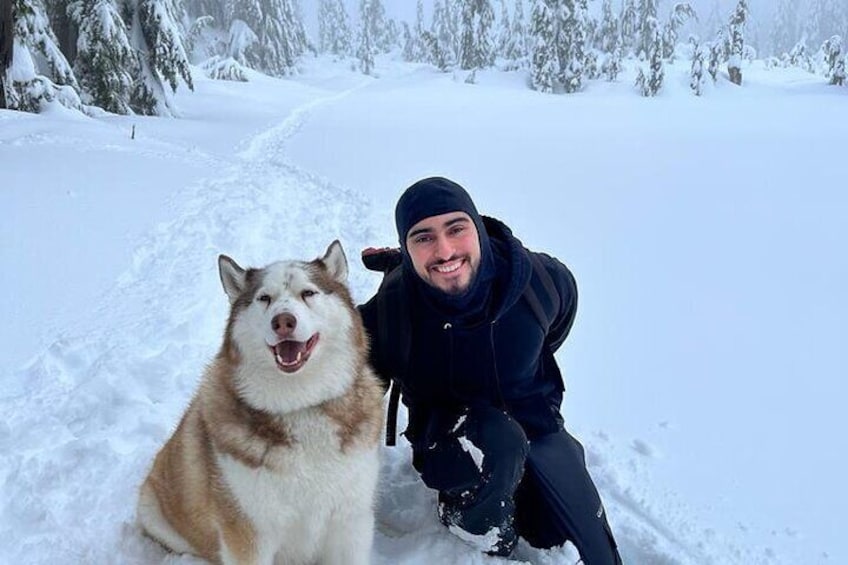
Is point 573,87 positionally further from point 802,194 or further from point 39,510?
point 39,510

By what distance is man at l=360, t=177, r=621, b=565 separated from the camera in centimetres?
282

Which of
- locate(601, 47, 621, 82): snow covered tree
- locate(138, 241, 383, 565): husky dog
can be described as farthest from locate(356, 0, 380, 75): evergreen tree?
locate(138, 241, 383, 565): husky dog

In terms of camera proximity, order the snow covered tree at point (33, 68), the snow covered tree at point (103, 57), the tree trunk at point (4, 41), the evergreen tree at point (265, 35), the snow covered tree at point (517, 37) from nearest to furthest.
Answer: the tree trunk at point (4, 41), the snow covered tree at point (33, 68), the snow covered tree at point (103, 57), the evergreen tree at point (265, 35), the snow covered tree at point (517, 37)

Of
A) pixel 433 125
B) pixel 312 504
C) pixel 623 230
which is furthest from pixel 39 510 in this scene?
pixel 433 125

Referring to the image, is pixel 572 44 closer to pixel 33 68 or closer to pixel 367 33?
pixel 33 68

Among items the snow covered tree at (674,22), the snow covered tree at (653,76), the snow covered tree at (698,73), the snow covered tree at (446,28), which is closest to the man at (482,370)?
the snow covered tree at (653,76)

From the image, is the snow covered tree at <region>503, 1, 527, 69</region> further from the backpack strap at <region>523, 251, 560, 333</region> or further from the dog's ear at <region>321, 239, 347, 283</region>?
the dog's ear at <region>321, 239, 347, 283</region>

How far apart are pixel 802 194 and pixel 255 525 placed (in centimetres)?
1034

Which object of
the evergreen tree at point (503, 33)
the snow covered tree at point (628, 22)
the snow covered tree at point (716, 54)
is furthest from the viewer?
the evergreen tree at point (503, 33)

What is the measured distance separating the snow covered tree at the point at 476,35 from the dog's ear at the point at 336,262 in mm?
41727

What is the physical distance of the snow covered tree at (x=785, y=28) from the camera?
84938 mm

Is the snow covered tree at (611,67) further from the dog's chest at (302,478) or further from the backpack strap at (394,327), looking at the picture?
the dog's chest at (302,478)

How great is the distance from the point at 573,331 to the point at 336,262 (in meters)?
3.54

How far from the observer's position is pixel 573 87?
31.8 metres
